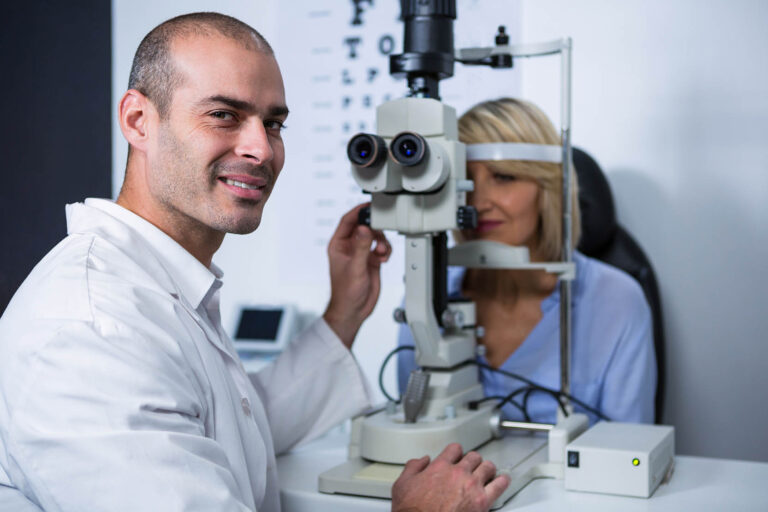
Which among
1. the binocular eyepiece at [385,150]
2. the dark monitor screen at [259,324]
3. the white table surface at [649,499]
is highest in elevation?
the binocular eyepiece at [385,150]

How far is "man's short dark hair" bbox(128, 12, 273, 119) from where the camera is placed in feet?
3.41

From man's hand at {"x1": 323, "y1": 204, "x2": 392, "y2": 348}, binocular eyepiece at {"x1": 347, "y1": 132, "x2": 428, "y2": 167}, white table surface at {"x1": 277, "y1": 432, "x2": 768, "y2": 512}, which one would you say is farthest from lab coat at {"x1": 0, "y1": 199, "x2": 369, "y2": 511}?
man's hand at {"x1": 323, "y1": 204, "x2": 392, "y2": 348}

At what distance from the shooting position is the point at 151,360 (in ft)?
2.74

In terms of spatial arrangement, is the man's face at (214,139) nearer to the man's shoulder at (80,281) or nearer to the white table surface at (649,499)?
the man's shoulder at (80,281)

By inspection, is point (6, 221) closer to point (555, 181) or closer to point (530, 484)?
point (530, 484)

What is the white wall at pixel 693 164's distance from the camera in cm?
201

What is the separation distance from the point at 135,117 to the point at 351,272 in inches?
21.0

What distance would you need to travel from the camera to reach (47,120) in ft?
3.73

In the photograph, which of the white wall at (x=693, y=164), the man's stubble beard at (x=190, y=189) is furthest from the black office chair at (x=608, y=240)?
the man's stubble beard at (x=190, y=189)

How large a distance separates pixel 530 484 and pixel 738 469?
0.34 metres

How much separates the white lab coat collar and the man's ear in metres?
0.09

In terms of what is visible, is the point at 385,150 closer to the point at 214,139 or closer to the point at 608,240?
the point at 214,139

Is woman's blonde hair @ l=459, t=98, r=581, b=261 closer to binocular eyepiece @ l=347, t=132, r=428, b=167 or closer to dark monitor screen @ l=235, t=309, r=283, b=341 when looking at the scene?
binocular eyepiece @ l=347, t=132, r=428, b=167

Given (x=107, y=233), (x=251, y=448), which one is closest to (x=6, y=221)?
(x=107, y=233)
